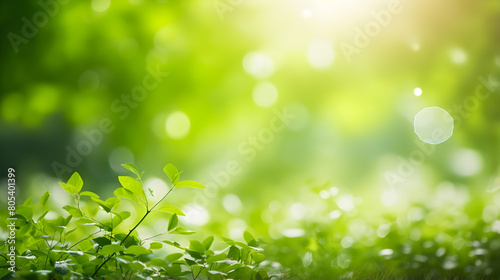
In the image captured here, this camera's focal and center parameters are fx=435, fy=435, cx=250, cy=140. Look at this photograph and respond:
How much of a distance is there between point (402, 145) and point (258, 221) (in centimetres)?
134

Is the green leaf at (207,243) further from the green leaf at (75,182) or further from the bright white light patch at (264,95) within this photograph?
the bright white light patch at (264,95)

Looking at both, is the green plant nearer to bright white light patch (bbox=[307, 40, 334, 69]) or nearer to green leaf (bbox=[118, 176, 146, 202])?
green leaf (bbox=[118, 176, 146, 202])

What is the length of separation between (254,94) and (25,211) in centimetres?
168

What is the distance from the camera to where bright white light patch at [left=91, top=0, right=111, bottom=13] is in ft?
6.83

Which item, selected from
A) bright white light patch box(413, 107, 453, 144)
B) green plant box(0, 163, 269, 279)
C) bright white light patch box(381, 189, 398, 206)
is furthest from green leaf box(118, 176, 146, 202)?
bright white light patch box(413, 107, 453, 144)

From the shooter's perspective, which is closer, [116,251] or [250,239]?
[116,251]

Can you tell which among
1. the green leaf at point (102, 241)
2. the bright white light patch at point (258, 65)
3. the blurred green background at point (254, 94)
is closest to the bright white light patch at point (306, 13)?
the blurred green background at point (254, 94)

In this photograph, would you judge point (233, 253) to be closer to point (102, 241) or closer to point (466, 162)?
point (102, 241)

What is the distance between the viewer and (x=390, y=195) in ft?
6.16

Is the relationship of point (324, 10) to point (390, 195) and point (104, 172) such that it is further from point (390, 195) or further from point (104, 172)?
point (104, 172)

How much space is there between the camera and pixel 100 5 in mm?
2092

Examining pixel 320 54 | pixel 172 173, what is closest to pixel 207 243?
pixel 172 173

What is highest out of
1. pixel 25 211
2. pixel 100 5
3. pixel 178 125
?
pixel 100 5

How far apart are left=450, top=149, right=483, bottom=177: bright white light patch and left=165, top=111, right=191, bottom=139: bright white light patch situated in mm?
1410
